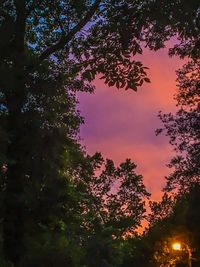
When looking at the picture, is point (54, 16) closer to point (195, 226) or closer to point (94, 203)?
point (195, 226)

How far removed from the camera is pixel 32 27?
2136 cm

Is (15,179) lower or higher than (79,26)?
lower

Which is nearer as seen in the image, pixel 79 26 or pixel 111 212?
pixel 79 26

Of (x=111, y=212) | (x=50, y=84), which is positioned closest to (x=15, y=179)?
(x=50, y=84)

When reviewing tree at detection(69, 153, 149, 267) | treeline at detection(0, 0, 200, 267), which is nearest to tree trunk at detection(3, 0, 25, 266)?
treeline at detection(0, 0, 200, 267)

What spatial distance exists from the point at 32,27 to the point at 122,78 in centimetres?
1274

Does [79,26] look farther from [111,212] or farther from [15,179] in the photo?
[111,212]

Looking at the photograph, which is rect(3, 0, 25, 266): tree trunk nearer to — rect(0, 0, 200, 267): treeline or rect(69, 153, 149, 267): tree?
rect(0, 0, 200, 267): treeline

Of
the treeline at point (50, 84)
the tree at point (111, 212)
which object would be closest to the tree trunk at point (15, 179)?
the treeline at point (50, 84)

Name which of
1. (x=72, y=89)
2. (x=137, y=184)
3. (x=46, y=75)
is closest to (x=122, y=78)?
(x=46, y=75)

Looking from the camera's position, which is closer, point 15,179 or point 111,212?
point 15,179

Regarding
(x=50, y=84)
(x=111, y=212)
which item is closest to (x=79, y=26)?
(x=50, y=84)

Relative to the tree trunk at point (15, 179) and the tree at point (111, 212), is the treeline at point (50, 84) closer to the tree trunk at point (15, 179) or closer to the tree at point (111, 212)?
the tree trunk at point (15, 179)

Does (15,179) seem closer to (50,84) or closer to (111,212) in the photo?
(50,84)
